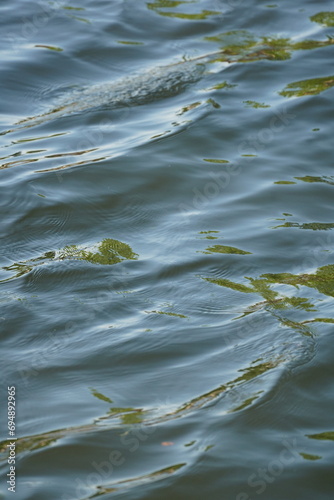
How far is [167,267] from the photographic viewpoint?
3.56 metres

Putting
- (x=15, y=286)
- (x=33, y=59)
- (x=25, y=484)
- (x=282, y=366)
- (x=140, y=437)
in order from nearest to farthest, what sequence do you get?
(x=25, y=484), (x=140, y=437), (x=282, y=366), (x=15, y=286), (x=33, y=59)

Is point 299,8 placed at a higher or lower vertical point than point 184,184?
higher

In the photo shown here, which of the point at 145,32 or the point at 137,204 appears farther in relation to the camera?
the point at 145,32

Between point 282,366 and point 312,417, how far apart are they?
0.92 feet

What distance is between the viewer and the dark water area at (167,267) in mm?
2430

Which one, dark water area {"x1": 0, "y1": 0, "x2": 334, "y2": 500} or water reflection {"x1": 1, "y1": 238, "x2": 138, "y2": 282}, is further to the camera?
water reflection {"x1": 1, "y1": 238, "x2": 138, "y2": 282}

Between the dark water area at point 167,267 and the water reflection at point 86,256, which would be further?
the water reflection at point 86,256

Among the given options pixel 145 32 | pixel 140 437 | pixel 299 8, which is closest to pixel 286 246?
pixel 140 437

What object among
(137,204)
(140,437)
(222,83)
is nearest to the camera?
(140,437)

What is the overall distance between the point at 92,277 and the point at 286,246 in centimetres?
97

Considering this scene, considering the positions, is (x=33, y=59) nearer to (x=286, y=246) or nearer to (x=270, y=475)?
(x=286, y=246)

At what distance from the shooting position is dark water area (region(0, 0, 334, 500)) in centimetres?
243

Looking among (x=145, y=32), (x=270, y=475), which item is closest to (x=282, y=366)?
(x=270, y=475)

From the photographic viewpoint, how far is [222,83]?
5.93m
